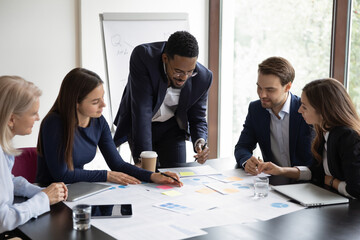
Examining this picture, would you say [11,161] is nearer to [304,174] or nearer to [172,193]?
[172,193]

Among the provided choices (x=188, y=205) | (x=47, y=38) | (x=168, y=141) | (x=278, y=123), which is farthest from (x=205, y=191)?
(x=47, y=38)

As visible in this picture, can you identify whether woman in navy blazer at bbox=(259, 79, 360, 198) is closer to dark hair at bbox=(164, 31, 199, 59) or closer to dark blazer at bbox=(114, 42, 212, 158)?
dark hair at bbox=(164, 31, 199, 59)

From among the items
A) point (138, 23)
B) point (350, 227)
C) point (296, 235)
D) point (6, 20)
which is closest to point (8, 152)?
point (296, 235)

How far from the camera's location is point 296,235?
4.76 ft

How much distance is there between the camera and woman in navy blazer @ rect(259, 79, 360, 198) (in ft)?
6.27

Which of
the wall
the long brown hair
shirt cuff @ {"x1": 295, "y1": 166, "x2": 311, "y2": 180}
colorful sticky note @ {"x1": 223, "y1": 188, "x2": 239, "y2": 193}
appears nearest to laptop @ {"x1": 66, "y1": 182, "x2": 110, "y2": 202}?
colorful sticky note @ {"x1": 223, "y1": 188, "x2": 239, "y2": 193}

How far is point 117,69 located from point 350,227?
2.88 meters

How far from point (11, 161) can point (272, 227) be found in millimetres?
1034

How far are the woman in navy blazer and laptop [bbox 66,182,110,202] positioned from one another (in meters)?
0.80

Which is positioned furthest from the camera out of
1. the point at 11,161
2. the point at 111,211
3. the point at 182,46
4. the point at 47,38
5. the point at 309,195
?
the point at 47,38

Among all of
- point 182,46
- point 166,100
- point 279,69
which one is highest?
point 182,46

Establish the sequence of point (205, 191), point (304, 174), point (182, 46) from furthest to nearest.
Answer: point (182, 46) < point (304, 174) < point (205, 191)

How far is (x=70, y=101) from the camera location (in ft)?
7.18

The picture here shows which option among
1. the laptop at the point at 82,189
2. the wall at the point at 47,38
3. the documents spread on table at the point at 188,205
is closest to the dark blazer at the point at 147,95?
the documents spread on table at the point at 188,205
